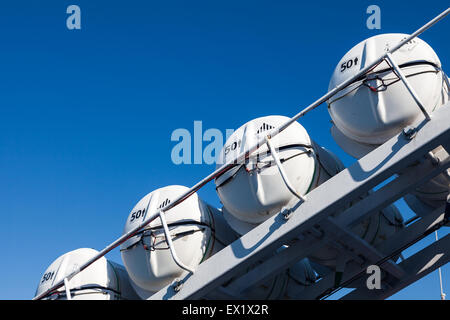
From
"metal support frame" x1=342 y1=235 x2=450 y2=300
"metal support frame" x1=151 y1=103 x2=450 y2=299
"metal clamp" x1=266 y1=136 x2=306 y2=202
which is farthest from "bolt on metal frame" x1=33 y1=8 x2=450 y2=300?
"metal support frame" x1=342 y1=235 x2=450 y2=300

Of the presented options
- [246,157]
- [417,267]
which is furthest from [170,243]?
[417,267]

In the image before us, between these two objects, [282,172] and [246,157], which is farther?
[246,157]

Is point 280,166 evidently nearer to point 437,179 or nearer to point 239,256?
point 239,256

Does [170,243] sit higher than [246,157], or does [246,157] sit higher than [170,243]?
[246,157]

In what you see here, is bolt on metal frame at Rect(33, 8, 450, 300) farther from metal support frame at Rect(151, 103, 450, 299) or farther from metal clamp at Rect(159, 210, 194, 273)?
metal support frame at Rect(151, 103, 450, 299)

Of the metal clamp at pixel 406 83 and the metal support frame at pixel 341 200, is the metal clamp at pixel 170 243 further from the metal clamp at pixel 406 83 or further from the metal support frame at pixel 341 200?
the metal clamp at pixel 406 83

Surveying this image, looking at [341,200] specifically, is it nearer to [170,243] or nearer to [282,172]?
[282,172]

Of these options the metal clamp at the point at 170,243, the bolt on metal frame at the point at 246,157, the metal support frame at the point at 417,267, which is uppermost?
the bolt on metal frame at the point at 246,157

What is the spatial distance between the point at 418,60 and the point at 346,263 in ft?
9.89

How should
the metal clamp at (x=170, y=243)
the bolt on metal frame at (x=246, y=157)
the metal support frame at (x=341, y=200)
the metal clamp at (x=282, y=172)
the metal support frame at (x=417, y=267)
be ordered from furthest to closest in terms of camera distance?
the metal support frame at (x=417, y=267) < the metal clamp at (x=170, y=243) < the metal clamp at (x=282, y=172) < the bolt on metal frame at (x=246, y=157) < the metal support frame at (x=341, y=200)

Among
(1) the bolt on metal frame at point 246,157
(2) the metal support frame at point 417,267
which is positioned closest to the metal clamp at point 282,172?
(1) the bolt on metal frame at point 246,157

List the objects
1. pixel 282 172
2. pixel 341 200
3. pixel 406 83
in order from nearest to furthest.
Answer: pixel 406 83
pixel 341 200
pixel 282 172
